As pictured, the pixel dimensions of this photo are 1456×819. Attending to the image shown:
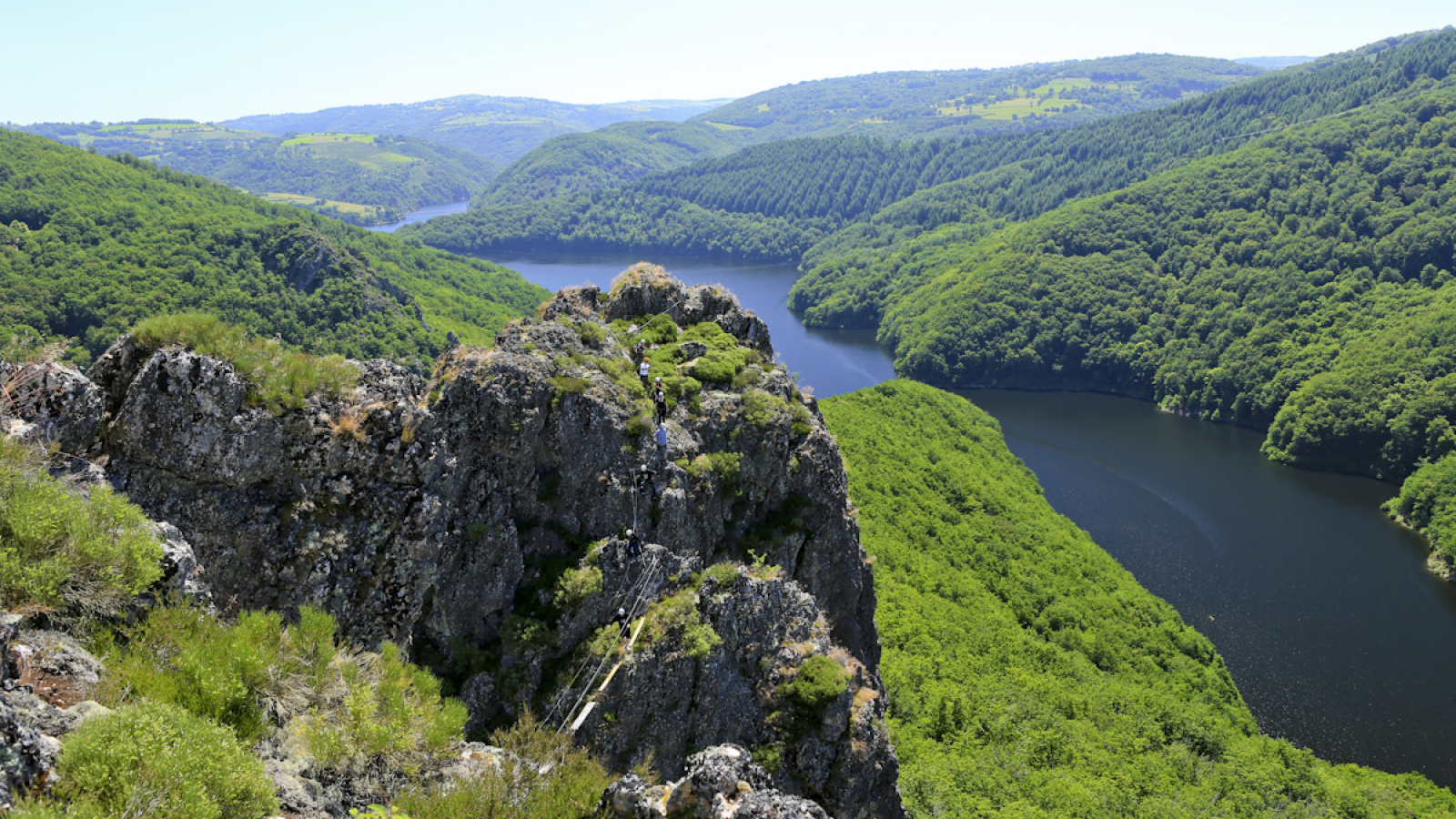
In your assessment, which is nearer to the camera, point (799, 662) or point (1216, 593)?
point (799, 662)

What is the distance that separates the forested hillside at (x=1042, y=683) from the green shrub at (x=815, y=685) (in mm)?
17555

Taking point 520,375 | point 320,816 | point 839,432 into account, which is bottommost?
point 839,432

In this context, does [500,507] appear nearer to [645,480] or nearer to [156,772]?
[645,480]

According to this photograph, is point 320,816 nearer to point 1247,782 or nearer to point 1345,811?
point 1247,782

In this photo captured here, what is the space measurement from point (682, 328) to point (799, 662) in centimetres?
1167

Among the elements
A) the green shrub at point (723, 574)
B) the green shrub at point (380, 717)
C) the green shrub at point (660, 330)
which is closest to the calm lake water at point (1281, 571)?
the green shrub at point (723, 574)

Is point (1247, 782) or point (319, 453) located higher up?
point (319, 453)

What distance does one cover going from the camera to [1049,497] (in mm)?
86812

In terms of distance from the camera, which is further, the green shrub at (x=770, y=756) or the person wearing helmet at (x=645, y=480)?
the person wearing helmet at (x=645, y=480)

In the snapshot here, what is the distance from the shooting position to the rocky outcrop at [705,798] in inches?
451

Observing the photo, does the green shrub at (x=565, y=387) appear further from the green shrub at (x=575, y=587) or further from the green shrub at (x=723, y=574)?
the green shrub at (x=723, y=574)

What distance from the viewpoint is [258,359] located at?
15.3 metres

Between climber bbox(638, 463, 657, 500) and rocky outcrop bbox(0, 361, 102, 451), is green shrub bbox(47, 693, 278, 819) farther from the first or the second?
climber bbox(638, 463, 657, 500)

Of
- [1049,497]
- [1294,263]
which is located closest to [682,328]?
[1049,497]
